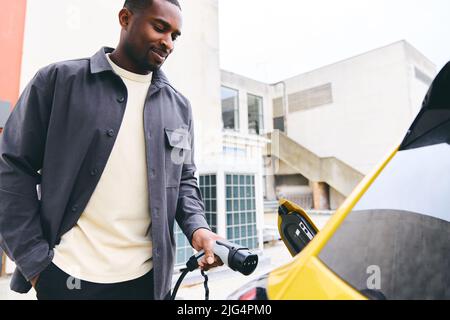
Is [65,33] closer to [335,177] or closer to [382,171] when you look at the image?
[382,171]

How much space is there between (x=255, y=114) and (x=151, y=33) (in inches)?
650

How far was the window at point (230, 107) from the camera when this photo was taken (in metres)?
15.7

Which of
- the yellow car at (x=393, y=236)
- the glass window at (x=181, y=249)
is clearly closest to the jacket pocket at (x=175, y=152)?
the yellow car at (x=393, y=236)

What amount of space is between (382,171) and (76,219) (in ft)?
3.12

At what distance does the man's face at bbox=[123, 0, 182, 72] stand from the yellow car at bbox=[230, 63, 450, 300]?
851 millimetres

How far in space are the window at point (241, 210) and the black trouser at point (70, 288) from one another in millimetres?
3945

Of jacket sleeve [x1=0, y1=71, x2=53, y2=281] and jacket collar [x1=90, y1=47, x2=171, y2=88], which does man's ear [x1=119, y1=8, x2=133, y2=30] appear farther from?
jacket sleeve [x1=0, y1=71, x2=53, y2=281]

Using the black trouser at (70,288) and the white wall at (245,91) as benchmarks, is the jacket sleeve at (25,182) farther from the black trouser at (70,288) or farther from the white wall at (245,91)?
the white wall at (245,91)

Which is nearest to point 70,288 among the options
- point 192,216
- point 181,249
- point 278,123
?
point 192,216

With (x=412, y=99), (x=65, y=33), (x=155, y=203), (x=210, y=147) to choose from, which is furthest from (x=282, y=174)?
(x=155, y=203)

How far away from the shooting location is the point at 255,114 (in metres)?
17.3
